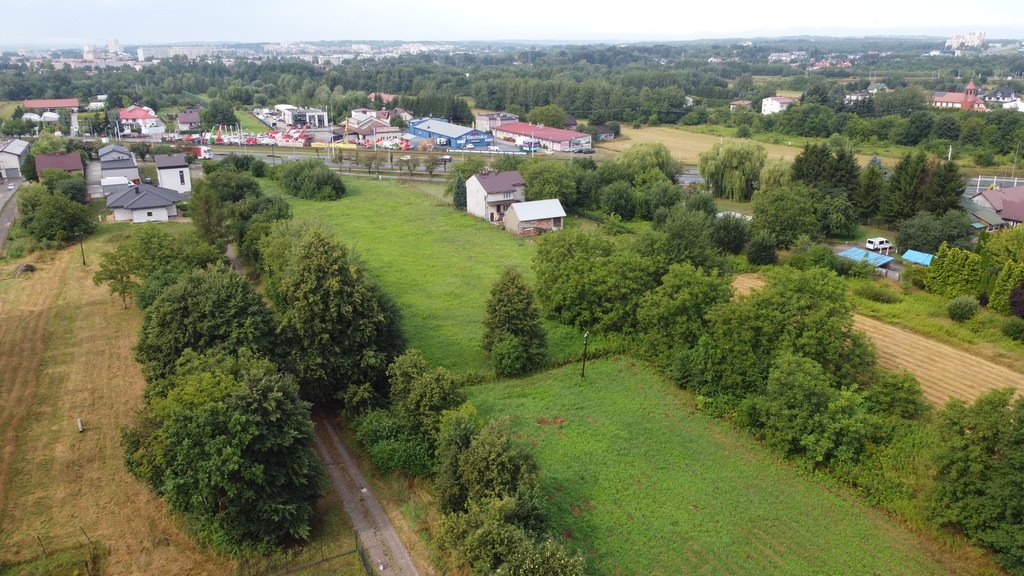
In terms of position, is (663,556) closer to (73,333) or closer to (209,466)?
(209,466)

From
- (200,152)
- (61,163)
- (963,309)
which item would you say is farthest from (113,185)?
(963,309)

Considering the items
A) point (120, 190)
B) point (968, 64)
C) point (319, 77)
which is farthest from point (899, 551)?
point (968, 64)

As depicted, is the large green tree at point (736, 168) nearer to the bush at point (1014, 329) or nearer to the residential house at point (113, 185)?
the bush at point (1014, 329)

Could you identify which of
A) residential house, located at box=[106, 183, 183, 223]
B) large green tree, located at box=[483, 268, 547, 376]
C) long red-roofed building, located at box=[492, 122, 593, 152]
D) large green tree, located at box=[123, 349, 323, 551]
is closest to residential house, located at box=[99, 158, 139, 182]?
residential house, located at box=[106, 183, 183, 223]

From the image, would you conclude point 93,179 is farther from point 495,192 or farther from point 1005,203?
point 1005,203

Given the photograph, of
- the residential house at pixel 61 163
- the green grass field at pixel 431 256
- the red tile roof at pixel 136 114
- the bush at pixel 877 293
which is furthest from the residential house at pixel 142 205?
the red tile roof at pixel 136 114

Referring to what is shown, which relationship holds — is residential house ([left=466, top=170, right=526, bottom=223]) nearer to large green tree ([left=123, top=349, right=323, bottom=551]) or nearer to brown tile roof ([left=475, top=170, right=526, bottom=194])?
brown tile roof ([left=475, top=170, right=526, bottom=194])

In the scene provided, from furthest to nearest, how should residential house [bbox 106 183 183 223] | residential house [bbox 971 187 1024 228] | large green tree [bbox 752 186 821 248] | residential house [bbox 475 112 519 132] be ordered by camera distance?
residential house [bbox 475 112 519 132] < residential house [bbox 106 183 183 223] < residential house [bbox 971 187 1024 228] < large green tree [bbox 752 186 821 248]
